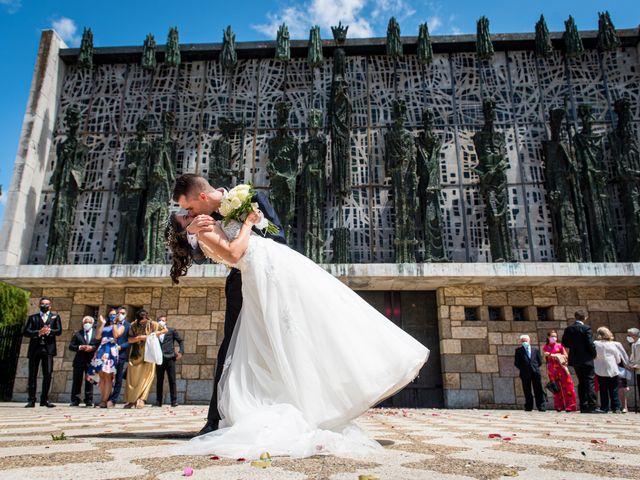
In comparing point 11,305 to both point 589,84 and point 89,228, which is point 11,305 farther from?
point 589,84

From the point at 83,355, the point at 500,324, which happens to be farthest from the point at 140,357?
the point at 500,324

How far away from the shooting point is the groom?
343 centimetres

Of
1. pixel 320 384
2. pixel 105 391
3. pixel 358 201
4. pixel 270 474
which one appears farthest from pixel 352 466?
pixel 358 201

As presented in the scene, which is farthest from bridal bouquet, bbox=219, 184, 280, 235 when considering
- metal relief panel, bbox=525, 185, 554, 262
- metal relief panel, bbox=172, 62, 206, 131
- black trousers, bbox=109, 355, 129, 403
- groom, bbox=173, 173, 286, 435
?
metal relief panel, bbox=172, 62, 206, 131

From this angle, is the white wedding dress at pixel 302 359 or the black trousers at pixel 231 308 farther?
the black trousers at pixel 231 308

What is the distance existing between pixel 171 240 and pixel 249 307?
0.83 metres

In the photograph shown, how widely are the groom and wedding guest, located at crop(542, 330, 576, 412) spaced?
25.8 feet

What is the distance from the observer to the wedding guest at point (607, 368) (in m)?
8.86

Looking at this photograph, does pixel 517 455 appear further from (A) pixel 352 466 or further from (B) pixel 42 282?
(B) pixel 42 282

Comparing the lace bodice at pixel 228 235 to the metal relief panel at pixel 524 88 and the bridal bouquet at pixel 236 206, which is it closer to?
the bridal bouquet at pixel 236 206

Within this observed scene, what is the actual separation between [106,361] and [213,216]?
6933 mm

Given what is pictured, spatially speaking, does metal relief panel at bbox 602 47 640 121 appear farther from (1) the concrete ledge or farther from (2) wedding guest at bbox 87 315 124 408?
(2) wedding guest at bbox 87 315 124 408

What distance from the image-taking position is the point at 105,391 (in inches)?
369

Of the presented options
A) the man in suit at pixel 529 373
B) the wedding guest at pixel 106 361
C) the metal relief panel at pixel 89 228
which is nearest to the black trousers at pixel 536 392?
the man in suit at pixel 529 373
